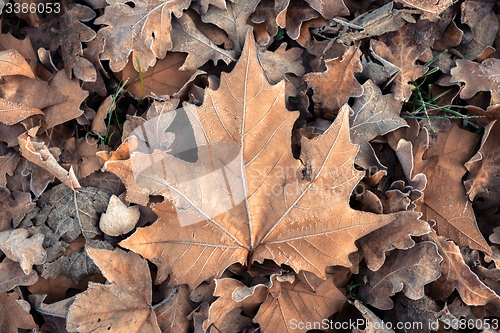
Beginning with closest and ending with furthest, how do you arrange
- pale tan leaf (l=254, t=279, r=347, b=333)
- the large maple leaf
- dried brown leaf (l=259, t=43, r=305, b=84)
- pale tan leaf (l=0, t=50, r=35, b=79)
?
the large maple leaf < pale tan leaf (l=254, t=279, r=347, b=333) < pale tan leaf (l=0, t=50, r=35, b=79) < dried brown leaf (l=259, t=43, r=305, b=84)

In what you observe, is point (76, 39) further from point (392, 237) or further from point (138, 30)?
point (392, 237)

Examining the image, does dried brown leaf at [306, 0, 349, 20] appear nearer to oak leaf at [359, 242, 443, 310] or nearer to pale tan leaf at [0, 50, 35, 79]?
oak leaf at [359, 242, 443, 310]

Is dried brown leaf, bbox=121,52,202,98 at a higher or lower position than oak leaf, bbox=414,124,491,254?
higher

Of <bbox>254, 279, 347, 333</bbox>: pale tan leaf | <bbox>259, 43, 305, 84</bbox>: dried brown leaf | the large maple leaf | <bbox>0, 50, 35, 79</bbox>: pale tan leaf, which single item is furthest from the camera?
<bbox>259, 43, 305, 84</bbox>: dried brown leaf

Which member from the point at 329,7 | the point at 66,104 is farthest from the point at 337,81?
the point at 66,104

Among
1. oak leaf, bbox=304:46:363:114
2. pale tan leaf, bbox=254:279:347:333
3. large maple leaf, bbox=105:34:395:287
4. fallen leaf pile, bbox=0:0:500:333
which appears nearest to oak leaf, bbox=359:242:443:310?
fallen leaf pile, bbox=0:0:500:333

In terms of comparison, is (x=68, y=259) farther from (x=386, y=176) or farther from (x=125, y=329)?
(x=386, y=176)

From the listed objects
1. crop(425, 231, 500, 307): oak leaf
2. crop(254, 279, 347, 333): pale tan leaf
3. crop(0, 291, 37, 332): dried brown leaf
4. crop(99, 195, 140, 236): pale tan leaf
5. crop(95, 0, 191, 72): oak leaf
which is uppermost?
crop(95, 0, 191, 72): oak leaf
